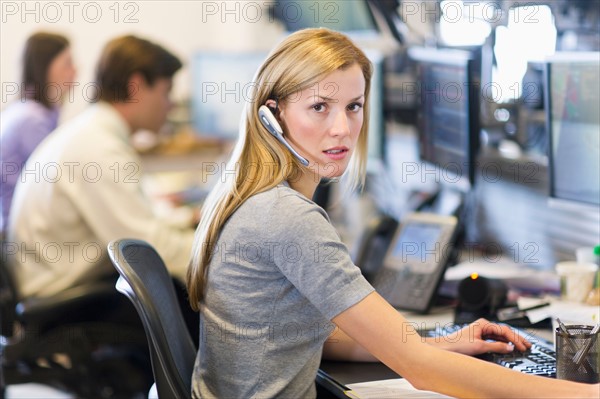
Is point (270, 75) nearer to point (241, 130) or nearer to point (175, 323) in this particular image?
point (241, 130)

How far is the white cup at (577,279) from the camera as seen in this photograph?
5.86 feet

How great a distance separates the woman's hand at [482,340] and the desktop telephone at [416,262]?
0.32 meters

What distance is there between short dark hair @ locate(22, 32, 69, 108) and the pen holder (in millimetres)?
2489

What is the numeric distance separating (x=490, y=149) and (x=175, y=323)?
1341mm

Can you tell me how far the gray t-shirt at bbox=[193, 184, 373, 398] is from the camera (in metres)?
1.31

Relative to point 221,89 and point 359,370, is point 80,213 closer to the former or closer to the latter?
point 359,370

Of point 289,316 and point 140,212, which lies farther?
point 140,212

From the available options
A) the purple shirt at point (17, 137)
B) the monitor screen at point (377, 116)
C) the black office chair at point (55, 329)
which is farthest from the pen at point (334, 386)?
the purple shirt at point (17, 137)

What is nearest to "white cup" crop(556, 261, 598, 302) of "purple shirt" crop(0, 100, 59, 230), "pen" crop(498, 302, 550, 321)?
"pen" crop(498, 302, 550, 321)

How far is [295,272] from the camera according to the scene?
4.26ft

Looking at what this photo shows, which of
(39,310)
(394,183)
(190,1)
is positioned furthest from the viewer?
(190,1)

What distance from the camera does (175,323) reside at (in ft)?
4.99

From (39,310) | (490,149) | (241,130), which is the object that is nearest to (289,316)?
(241,130)

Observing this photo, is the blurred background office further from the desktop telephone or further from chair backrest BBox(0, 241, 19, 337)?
chair backrest BBox(0, 241, 19, 337)
